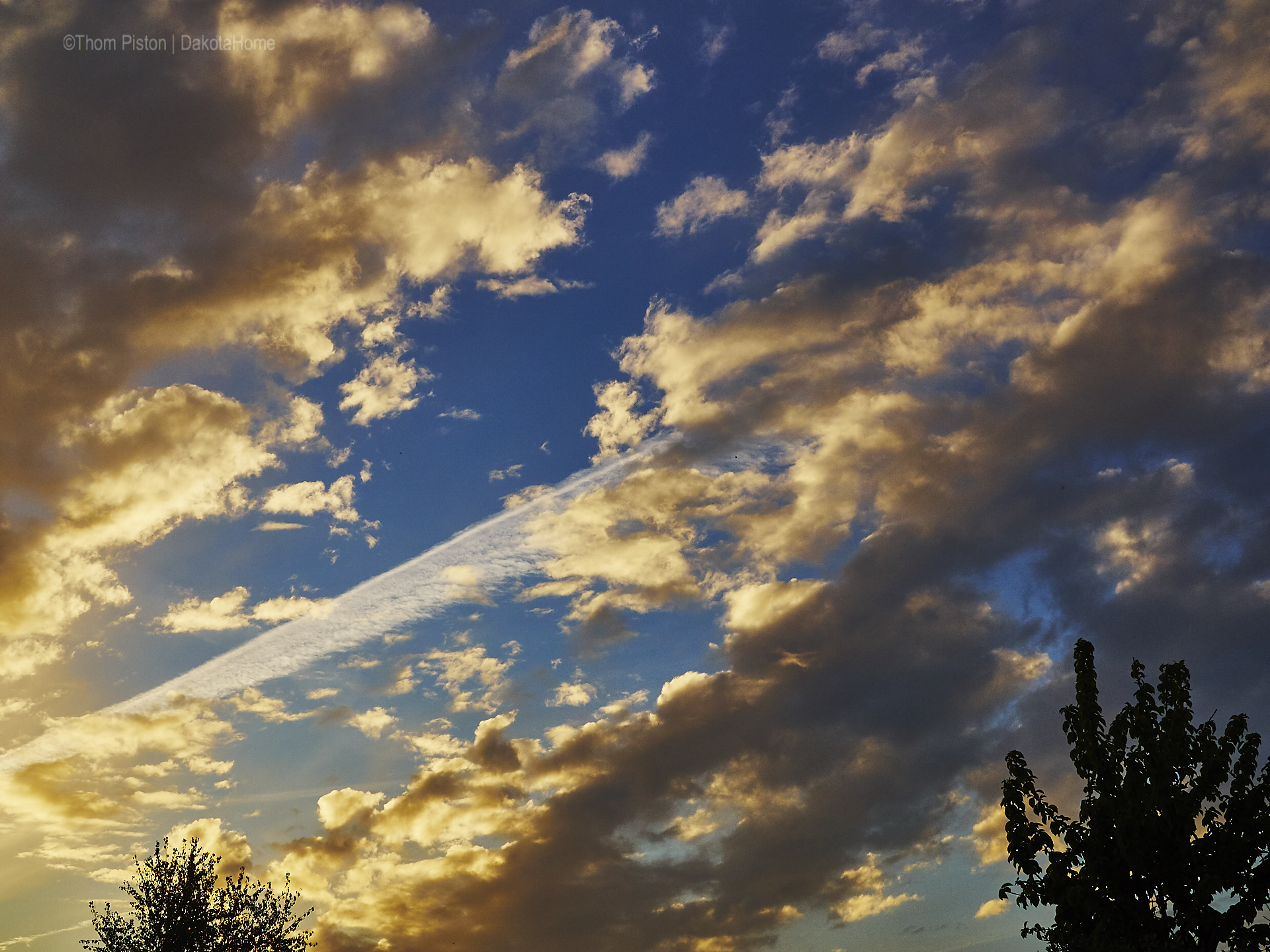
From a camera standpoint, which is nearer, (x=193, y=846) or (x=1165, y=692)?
(x=1165, y=692)

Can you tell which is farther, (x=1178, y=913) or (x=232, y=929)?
(x=232, y=929)

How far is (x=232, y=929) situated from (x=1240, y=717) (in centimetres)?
5214

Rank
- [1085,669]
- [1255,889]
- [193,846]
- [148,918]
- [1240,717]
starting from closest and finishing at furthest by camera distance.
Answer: [1255,889]
[1240,717]
[1085,669]
[148,918]
[193,846]

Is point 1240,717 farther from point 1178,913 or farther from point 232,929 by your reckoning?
point 232,929

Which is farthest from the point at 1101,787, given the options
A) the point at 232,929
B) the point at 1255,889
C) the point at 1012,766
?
the point at 232,929

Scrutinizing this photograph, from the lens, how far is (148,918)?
4834cm

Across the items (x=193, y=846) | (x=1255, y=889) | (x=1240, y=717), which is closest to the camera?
(x=1255, y=889)

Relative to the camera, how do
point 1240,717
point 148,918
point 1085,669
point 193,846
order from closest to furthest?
1. point 1240,717
2. point 1085,669
3. point 148,918
4. point 193,846

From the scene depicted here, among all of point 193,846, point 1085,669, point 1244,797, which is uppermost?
point 193,846

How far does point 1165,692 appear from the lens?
21.7 metres

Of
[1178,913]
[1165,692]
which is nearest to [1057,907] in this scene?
[1178,913]

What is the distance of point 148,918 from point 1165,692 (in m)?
52.2

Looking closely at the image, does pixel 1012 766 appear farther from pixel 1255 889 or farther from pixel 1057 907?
pixel 1255 889

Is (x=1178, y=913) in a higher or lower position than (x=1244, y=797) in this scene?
lower
